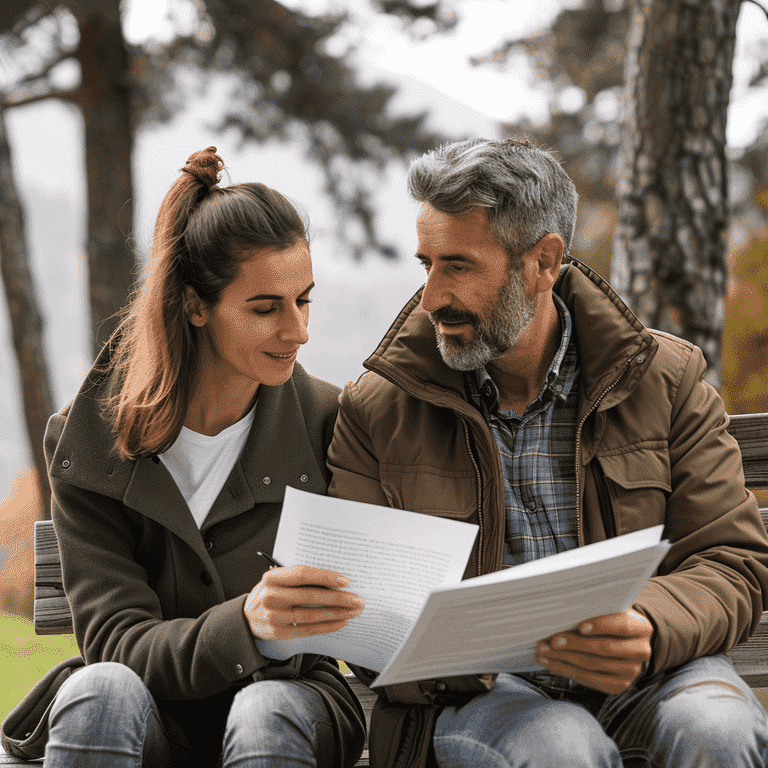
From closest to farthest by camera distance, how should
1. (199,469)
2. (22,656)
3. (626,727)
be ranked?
(626,727) < (199,469) < (22,656)

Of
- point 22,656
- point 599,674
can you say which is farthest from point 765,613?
point 22,656

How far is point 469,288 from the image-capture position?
2285mm

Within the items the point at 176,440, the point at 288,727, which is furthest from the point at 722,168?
the point at 288,727

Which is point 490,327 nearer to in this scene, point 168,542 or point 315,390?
point 315,390

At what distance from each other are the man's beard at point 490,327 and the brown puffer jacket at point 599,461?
0.20ft

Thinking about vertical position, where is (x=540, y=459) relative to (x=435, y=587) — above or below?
above

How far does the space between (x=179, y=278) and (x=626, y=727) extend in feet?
4.73

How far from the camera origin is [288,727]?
1.83m

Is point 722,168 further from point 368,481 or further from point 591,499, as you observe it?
point 368,481

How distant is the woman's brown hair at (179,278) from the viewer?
2.22 metres

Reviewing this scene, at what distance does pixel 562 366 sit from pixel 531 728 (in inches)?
36.2

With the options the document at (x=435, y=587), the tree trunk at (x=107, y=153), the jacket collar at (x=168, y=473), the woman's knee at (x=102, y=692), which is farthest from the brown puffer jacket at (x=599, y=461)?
the tree trunk at (x=107, y=153)

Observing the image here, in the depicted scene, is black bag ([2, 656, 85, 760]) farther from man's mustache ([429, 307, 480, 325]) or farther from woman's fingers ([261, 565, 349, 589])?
man's mustache ([429, 307, 480, 325])

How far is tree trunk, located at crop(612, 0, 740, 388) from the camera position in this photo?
3111mm
